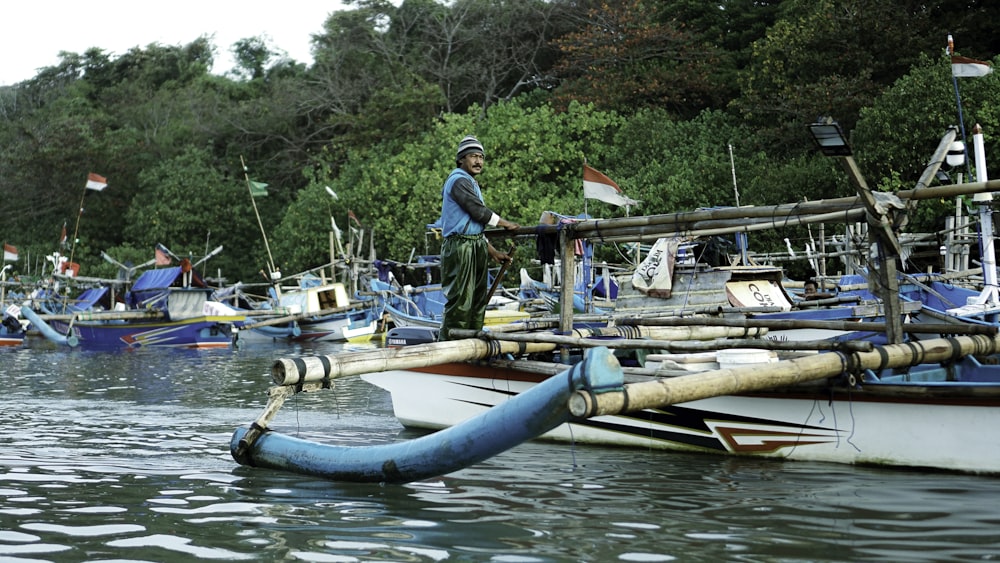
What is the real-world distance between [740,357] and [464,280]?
2.49 metres

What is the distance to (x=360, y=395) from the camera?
13.1m

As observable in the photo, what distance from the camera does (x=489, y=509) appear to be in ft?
19.8

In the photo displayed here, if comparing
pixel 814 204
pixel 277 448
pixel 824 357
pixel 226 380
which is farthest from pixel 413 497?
pixel 226 380

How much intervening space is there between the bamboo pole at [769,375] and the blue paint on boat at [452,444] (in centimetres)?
10

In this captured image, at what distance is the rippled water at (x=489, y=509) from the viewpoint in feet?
16.6

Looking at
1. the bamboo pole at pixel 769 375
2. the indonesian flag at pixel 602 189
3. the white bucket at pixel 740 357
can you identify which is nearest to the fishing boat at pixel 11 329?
the indonesian flag at pixel 602 189

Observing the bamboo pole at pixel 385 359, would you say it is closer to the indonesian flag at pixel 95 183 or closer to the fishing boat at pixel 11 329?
the indonesian flag at pixel 95 183

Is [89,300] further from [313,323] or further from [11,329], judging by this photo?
[313,323]

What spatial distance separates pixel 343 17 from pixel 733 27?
1924 cm

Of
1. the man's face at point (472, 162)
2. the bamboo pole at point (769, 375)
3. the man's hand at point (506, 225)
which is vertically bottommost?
the bamboo pole at point (769, 375)

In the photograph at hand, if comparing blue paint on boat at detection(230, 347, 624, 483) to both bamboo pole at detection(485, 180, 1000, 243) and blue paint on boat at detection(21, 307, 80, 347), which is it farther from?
blue paint on boat at detection(21, 307, 80, 347)

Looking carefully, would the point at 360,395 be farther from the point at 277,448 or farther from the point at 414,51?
the point at 414,51

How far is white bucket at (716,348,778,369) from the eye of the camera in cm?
726

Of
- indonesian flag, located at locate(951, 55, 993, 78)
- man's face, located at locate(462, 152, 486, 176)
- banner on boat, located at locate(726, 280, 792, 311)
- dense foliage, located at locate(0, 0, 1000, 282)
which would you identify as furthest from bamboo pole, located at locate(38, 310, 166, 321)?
indonesian flag, located at locate(951, 55, 993, 78)
